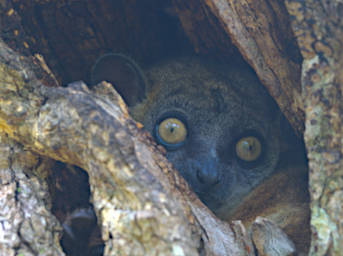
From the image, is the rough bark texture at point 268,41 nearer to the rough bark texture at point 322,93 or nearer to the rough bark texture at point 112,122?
the rough bark texture at point 112,122

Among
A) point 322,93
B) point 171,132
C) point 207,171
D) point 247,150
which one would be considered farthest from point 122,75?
point 322,93

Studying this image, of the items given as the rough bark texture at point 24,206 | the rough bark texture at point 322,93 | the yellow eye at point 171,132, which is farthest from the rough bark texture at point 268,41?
the rough bark texture at point 24,206

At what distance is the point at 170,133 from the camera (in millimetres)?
1977

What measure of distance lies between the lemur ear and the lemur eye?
8.9 inches

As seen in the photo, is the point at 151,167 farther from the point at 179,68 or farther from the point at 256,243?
the point at 179,68

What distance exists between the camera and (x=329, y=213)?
1090 millimetres

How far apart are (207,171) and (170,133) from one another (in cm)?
30

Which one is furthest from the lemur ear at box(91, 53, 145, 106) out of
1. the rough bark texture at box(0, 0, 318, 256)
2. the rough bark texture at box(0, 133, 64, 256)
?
the rough bark texture at box(0, 133, 64, 256)

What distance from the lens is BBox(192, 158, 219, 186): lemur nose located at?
183 cm

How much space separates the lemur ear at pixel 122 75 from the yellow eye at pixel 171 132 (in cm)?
23

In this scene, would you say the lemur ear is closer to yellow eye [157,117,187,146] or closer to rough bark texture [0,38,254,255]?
yellow eye [157,117,187,146]

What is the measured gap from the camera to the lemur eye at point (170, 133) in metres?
1.97

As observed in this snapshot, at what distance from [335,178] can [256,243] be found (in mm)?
344

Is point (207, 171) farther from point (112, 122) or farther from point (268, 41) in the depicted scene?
point (112, 122)
